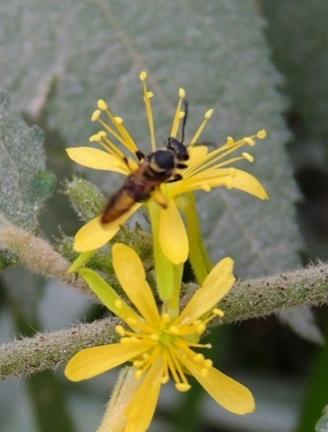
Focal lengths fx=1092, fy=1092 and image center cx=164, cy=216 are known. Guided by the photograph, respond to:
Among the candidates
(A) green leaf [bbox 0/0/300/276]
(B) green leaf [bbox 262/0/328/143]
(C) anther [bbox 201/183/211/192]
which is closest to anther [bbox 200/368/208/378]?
(C) anther [bbox 201/183/211/192]

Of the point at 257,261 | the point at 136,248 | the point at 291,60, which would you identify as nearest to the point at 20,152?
the point at 136,248

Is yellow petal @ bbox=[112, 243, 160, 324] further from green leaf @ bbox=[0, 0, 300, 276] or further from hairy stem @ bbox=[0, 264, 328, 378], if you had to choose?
green leaf @ bbox=[0, 0, 300, 276]

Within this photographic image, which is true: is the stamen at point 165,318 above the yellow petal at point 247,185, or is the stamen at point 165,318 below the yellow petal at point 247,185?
below

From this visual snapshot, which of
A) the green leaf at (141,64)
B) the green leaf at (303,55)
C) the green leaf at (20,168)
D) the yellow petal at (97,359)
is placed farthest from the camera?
the green leaf at (303,55)

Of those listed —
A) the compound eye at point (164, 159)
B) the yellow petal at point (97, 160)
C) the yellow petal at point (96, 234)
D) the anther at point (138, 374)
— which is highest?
the yellow petal at point (97, 160)

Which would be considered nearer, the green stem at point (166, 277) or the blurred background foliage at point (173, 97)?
the green stem at point (166, 277)

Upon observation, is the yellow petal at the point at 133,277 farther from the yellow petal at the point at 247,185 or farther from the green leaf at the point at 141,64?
the green leaf at the point at 141,64

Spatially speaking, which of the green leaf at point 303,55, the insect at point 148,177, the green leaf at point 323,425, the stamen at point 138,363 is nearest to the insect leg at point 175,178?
the insect at point 148,177
